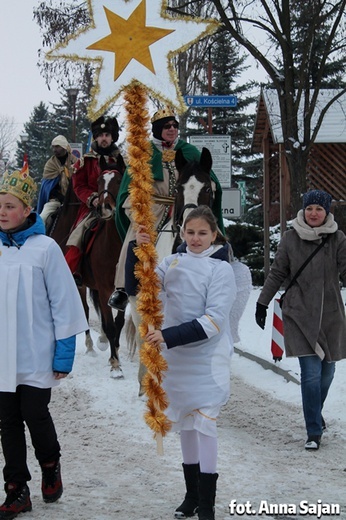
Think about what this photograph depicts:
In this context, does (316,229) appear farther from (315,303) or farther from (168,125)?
(168,125)

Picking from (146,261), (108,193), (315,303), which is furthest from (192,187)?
(108,193)

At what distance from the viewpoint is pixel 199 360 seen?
4.77 metres

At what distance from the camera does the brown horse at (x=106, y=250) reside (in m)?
9.38

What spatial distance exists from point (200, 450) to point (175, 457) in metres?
1.71

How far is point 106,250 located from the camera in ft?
32.2

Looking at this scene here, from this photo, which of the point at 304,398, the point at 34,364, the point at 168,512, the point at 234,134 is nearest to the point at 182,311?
the point at 34,364

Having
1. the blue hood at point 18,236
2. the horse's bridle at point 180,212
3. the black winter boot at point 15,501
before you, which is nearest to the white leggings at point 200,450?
the black winter boot at point 15,501

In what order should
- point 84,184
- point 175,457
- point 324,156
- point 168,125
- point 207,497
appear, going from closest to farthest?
point 207,497
point 175,457
point 168,125
point 84,184
point 324,156

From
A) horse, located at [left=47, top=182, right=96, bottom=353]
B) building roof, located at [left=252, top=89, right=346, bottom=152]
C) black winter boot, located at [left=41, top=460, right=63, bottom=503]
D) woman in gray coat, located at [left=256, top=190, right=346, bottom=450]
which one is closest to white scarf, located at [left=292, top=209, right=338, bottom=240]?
woman in gray coat, located at [left=256, top=190, right=346, bottom=450]

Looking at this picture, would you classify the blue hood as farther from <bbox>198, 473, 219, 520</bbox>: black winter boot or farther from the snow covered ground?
<bbox>198, 473, 219, 520</bbox>: black winter boot

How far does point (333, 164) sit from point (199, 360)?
25.0m

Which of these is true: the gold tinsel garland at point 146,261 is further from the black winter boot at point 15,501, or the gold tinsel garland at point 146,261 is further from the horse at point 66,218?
the horse at point 66,218

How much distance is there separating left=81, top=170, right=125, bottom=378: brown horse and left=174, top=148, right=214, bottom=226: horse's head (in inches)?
85.4

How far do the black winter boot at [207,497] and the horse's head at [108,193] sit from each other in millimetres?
5111
